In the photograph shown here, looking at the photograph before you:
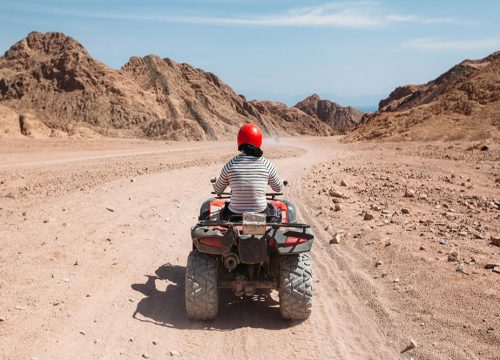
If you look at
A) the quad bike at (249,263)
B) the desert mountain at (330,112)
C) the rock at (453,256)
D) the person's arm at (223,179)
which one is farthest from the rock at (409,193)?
the desert mountain at (330,112)

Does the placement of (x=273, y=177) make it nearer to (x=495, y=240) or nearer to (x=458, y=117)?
(x=495, y=240)

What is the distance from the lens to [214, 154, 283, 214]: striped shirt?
5758mm

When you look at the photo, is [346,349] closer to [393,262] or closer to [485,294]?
[485,294]

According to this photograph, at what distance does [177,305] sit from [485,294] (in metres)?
3.80

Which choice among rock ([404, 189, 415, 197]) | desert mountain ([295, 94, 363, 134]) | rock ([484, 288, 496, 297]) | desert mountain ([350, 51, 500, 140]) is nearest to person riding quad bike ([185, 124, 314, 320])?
rock ([484, 288, 496, 297])

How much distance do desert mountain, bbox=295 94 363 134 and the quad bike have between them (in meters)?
127

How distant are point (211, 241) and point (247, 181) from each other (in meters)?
0.84

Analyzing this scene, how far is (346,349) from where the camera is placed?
16.7ft

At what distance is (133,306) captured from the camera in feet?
20.0

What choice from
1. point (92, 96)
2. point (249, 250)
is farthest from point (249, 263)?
point (92, 96)

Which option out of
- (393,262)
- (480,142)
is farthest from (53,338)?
(480,142)

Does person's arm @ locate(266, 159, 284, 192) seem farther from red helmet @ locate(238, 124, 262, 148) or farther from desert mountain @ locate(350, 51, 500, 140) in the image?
desert mountain @ locate(350, 51, 500, 140)

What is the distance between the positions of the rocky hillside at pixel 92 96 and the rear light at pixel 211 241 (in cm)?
3949

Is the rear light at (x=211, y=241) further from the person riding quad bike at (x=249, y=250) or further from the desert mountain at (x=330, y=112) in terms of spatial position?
the desert mountain at (x=330, y=112)
